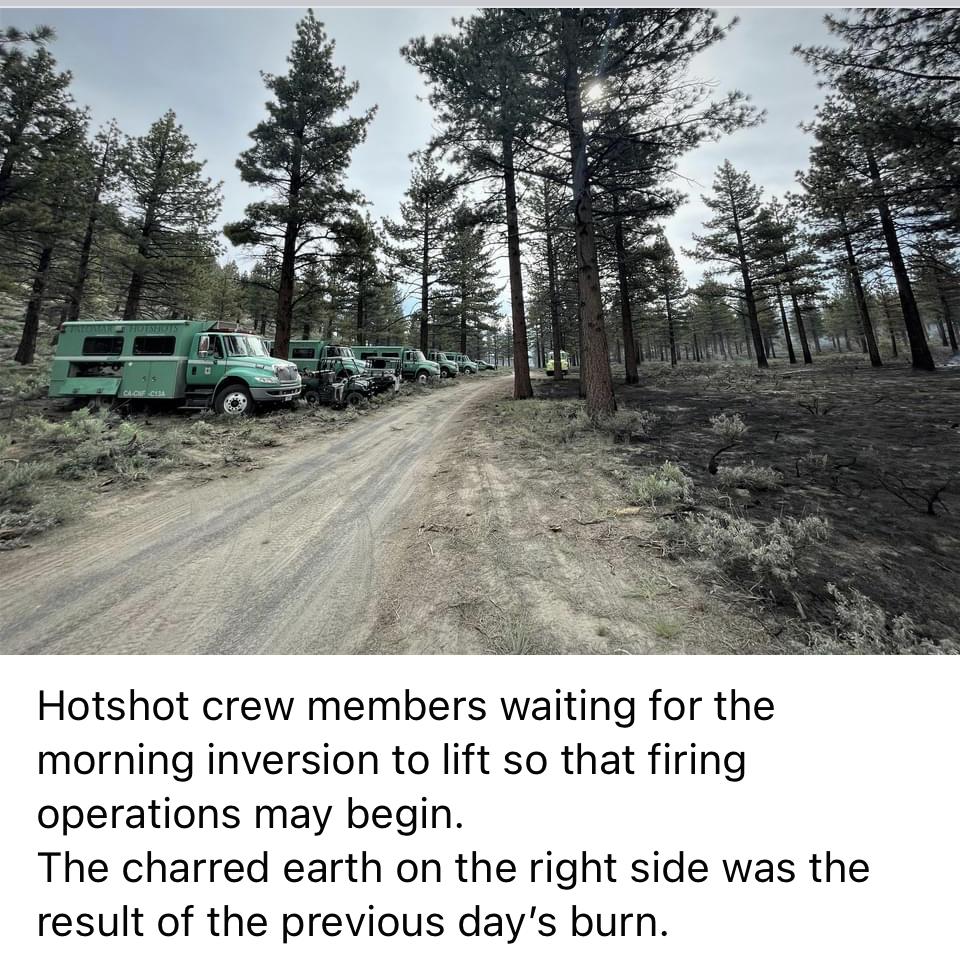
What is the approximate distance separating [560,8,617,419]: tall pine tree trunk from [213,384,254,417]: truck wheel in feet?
29.9

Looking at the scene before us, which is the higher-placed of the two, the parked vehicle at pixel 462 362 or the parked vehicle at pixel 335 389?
the parked vehicle at pixel 462 362

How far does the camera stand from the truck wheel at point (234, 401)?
10555mm

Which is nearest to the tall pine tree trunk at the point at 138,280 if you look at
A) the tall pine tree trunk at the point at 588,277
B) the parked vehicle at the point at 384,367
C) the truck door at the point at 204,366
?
the parked vehicle at the point at 384,367

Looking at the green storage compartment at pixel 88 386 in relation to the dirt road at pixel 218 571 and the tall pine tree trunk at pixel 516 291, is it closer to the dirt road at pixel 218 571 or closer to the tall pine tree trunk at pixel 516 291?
the dirt road at pixel 218 571

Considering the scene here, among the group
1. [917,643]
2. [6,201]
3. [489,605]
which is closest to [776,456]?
[917,643]

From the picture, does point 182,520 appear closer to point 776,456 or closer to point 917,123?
point 776,456

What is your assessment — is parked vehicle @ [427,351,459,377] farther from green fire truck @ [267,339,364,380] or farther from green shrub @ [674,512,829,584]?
green shrub @ [674,512,829,584]

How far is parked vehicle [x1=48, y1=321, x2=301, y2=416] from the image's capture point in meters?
10.6

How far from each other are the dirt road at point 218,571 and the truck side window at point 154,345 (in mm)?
7576

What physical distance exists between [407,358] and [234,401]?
15448 millimetres

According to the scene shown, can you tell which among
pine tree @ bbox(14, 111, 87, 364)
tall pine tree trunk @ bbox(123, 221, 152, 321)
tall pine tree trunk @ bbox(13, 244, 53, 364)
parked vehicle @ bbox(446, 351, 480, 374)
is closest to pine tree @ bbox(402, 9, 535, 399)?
pine tree @ bbox(14, 111, 87, 364)

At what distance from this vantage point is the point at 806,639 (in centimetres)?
237

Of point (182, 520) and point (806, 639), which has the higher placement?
point (182, 520)
